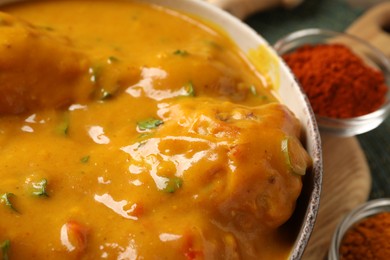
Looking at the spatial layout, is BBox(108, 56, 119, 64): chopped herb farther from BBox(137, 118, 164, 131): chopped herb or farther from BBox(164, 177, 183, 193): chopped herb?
BBox(164, 177, 183, 193): chopped herb

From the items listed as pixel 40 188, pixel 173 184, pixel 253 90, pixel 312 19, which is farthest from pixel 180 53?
pixel 312 19

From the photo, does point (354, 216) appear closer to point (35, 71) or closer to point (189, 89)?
point (189, 89)

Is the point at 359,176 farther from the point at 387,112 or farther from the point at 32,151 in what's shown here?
the point at 32,151

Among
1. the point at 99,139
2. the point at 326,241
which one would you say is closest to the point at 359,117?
the point at 326,241

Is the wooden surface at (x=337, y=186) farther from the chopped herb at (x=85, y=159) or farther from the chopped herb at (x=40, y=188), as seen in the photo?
the chopped herb at (x=40, y=188)

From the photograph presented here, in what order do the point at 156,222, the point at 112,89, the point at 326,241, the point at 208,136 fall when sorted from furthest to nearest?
the point at 326,241 → the point at 112,89 → the point at 208,136 → the point at 156,222

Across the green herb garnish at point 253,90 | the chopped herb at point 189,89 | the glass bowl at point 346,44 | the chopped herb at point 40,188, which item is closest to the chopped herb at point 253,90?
the green herb garnish at point 253,90

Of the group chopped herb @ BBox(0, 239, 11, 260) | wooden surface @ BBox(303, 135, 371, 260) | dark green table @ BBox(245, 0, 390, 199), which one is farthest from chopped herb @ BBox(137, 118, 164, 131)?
dark green table @ BBox(245, 0, 390, 199)
